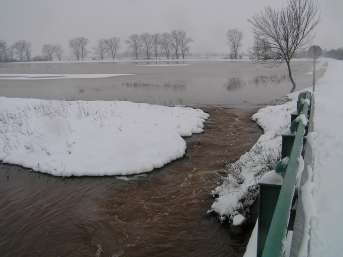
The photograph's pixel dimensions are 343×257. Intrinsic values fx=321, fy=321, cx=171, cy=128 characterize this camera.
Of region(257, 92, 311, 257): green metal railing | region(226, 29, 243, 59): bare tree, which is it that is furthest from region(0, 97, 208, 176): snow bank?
region(226, 29, 243, 59): bare tree

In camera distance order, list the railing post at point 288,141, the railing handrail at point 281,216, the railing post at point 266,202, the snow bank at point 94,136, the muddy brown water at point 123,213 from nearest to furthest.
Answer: the railing handrail at point 281,216 → the railing post at point 266,202 → the railing post at point 288,141 → the muddy brown water at point 123,213 → the snow bank at point 94,136

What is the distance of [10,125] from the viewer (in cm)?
1528

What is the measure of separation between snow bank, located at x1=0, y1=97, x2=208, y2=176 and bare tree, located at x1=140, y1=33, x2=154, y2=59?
13895cm

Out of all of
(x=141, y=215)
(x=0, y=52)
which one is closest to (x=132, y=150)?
(x=141, y=215)

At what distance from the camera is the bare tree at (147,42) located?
153 meters

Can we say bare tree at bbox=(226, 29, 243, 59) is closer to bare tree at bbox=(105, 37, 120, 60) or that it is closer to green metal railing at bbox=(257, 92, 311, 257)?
bare tree at bbox=(105, 37, 120, 60)

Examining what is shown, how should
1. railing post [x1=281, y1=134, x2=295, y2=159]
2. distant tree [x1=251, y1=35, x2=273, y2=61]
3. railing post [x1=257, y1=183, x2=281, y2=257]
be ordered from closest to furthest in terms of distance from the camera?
railing post [x1=257, y1=183, x2=281, y2=257], railing post [x1=281, y1=134, x2=295, y2=159], distant tree [x1=251, y1=35, x2=273, y2=61]

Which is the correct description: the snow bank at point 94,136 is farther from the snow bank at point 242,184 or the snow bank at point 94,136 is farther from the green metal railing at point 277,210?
the green metal railing at point 277,210

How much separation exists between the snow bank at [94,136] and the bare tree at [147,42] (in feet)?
456

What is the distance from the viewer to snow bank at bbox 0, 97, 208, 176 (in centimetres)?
1112

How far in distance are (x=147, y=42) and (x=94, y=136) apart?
146 metres

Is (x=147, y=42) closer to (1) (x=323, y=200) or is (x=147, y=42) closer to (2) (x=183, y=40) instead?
(2) (x=183, y=40)

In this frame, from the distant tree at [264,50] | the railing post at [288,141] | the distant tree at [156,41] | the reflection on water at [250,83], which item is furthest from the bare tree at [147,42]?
the railing post at [288,141]

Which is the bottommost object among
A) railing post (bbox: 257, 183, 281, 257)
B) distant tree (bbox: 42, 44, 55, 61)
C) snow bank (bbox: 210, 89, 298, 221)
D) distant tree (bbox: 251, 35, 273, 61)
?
snow bank (bbox: 210, 89, 298, 221)
